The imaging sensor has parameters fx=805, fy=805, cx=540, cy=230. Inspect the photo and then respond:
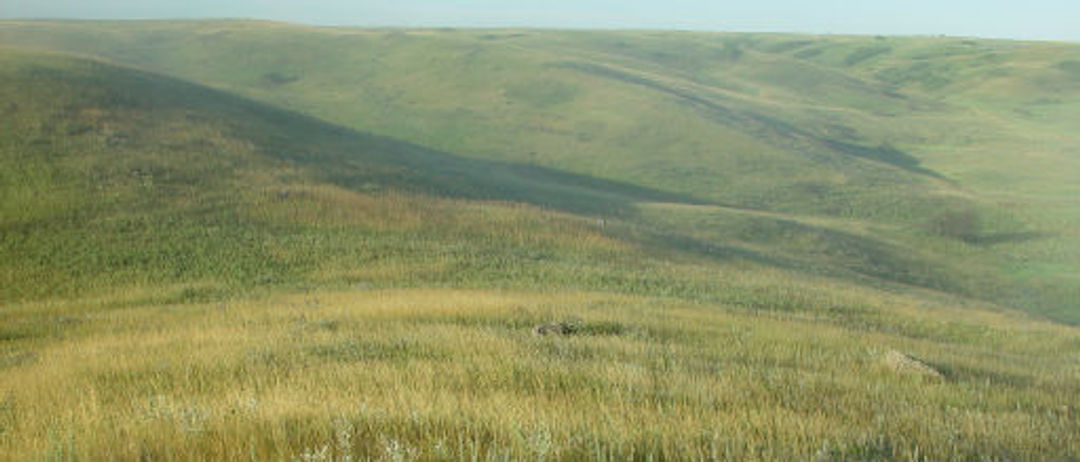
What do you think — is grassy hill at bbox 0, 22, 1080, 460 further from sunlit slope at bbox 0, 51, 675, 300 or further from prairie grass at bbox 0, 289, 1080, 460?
sunlit slope at bbox 0, 51, 675, 300

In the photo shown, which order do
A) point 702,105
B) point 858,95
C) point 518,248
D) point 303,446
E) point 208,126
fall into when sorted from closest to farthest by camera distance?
point 303,446, point 518,248, point 208,126, point 702,105, point 858,95

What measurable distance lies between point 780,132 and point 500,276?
6851 cm

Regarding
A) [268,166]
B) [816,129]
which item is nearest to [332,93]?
[268,166]

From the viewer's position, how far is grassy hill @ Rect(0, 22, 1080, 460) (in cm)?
632

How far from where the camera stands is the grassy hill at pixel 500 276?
249 inches

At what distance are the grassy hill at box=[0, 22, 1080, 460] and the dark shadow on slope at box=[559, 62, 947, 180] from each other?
0.72m

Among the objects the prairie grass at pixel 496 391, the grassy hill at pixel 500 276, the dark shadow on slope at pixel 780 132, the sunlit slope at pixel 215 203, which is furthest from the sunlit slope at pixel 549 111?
the prairie grass at pixel 496 391

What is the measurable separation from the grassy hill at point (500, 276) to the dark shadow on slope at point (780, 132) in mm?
715

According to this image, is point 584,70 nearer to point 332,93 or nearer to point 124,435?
point 332,93

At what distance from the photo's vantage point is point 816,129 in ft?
320

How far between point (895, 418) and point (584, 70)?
98.0m

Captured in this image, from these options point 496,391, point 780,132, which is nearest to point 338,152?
point 496,391

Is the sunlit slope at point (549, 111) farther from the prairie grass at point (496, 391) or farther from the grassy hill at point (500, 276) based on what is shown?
the prairie grass at point (496, 391)

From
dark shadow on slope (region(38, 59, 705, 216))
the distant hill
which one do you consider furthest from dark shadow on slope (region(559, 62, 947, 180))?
dark shadow on slope (region(38, 59, 705, 216))
